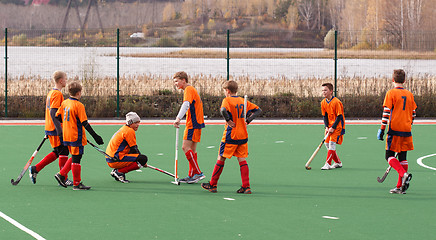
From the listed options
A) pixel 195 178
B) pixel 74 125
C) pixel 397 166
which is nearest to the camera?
pixel 397 166

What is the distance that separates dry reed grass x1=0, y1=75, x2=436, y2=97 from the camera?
24047 mm

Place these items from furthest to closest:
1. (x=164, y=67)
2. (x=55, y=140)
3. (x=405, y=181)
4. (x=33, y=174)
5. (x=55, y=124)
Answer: (x=164, y=67)
(x=33, y=174)
(x=55, y=140)
(x=55, y=124)
(x=405, y=181)

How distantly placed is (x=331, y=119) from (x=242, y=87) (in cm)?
1214

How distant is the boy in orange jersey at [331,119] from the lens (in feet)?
43.3

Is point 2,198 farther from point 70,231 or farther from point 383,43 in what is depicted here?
point 383,43

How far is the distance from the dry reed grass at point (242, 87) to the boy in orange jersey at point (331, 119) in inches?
420

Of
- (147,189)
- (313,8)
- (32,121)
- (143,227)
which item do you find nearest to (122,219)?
(143,227)

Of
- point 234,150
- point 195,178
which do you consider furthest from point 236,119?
point 195,178

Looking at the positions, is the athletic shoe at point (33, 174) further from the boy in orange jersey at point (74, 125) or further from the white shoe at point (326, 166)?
the white shoe at point (326, 166)

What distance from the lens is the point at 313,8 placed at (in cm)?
10200

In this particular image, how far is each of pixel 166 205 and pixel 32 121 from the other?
12148mm

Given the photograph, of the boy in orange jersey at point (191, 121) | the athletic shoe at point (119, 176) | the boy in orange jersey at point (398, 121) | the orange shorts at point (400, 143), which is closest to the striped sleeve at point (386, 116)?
the boy in orange jersey at point (398, 121)

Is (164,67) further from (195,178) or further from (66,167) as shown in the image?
(66,167)

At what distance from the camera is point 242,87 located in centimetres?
2552
